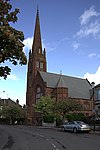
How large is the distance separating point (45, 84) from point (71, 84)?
1217 cm

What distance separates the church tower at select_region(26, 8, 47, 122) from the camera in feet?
303

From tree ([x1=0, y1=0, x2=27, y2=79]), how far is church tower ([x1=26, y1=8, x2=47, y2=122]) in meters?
75.5

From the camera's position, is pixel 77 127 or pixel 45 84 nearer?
pixel 77 127

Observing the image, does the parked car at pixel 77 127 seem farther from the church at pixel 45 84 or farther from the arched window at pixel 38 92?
the arched window at pixel 38 92

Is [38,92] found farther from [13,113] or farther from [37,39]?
[37,39]

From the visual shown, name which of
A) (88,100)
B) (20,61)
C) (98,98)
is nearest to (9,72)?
(20,61)

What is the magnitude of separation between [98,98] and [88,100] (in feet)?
128

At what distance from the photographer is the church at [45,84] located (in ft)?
276

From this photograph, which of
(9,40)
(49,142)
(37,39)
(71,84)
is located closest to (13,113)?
(71,84)

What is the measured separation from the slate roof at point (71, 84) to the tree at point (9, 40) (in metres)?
71.3

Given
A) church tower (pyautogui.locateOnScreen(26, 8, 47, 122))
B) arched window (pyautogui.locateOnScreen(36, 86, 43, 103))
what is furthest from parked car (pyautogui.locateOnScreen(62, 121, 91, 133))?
church tower (pyautogui.locateOnScreen(26, 8, 47, 122))

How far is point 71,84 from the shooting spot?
93000mm

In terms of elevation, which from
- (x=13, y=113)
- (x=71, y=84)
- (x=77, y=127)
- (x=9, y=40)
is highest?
(x=71, y=84)

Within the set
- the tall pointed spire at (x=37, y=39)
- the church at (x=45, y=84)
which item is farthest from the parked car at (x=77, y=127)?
the tall pointed spire at (x=37, y=39)
